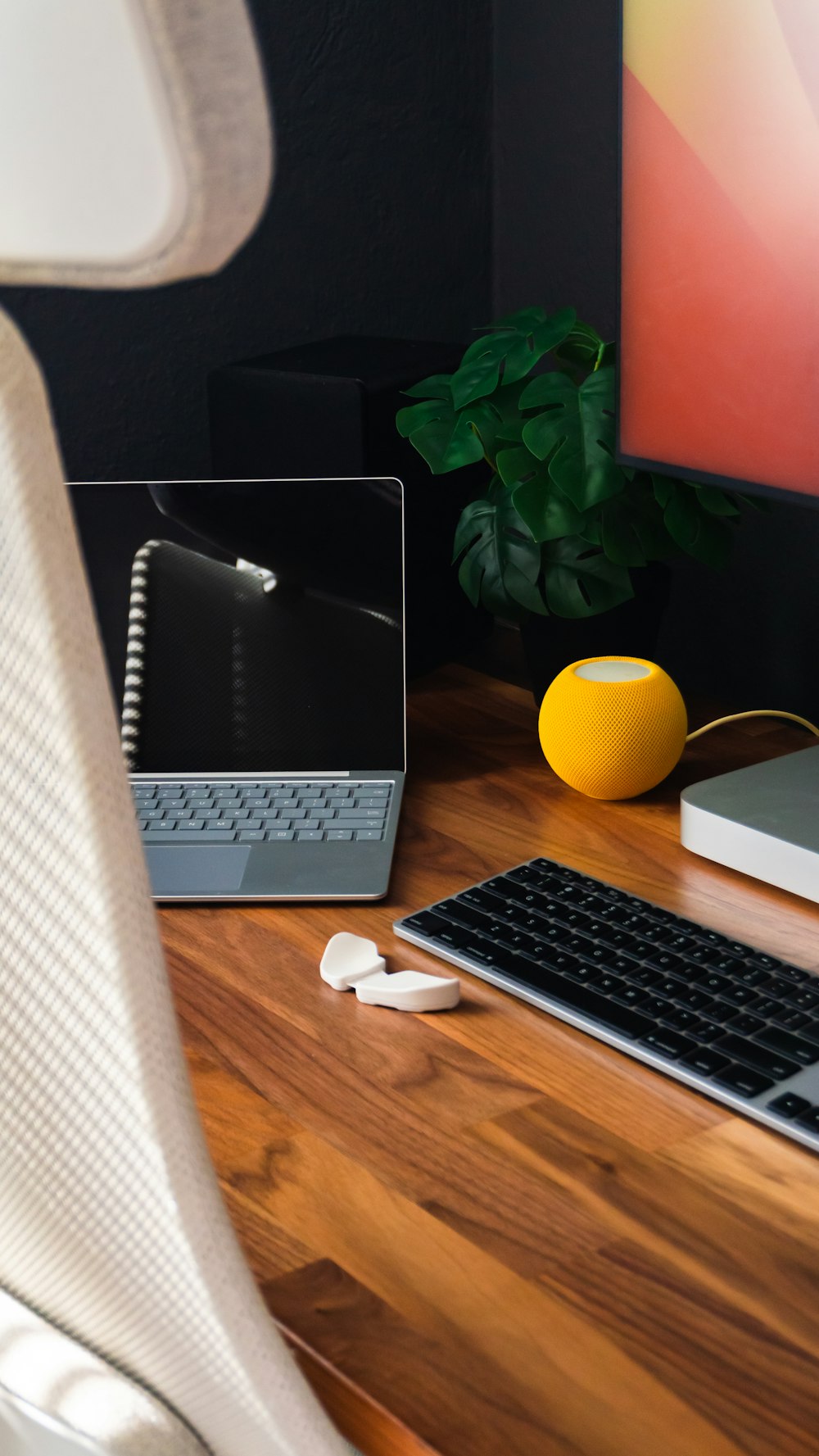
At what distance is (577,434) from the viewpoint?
91 centimetres

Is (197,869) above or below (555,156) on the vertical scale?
below

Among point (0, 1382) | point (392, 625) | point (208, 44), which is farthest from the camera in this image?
point (392, 625)

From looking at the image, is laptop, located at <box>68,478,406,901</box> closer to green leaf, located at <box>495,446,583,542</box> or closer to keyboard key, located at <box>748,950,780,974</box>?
green leaf, located at <box>495,446,583,542</box>

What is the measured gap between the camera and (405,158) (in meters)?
1.26

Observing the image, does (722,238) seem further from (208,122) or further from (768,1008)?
(208,122)

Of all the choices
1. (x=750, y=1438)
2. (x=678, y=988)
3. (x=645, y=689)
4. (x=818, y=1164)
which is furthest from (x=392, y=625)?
(x=750, y=1438)

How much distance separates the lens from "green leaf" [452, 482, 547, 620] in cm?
94

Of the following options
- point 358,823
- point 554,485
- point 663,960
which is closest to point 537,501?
point 554,485

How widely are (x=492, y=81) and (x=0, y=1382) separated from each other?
3.98 feet

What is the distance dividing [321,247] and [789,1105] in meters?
0.94

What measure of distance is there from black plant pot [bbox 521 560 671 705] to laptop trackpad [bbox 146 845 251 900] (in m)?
0.29

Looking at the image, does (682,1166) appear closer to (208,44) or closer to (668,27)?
(208,44)

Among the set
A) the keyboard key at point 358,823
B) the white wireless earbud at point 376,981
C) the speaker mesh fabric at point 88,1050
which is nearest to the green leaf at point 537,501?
the keyboard key at point 358,823

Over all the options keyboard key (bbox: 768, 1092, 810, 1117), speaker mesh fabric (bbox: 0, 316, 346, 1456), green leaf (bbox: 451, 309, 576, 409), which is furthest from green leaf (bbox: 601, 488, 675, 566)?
speaker mesh fabric (bbox: 0, 316, 346, 1456)
